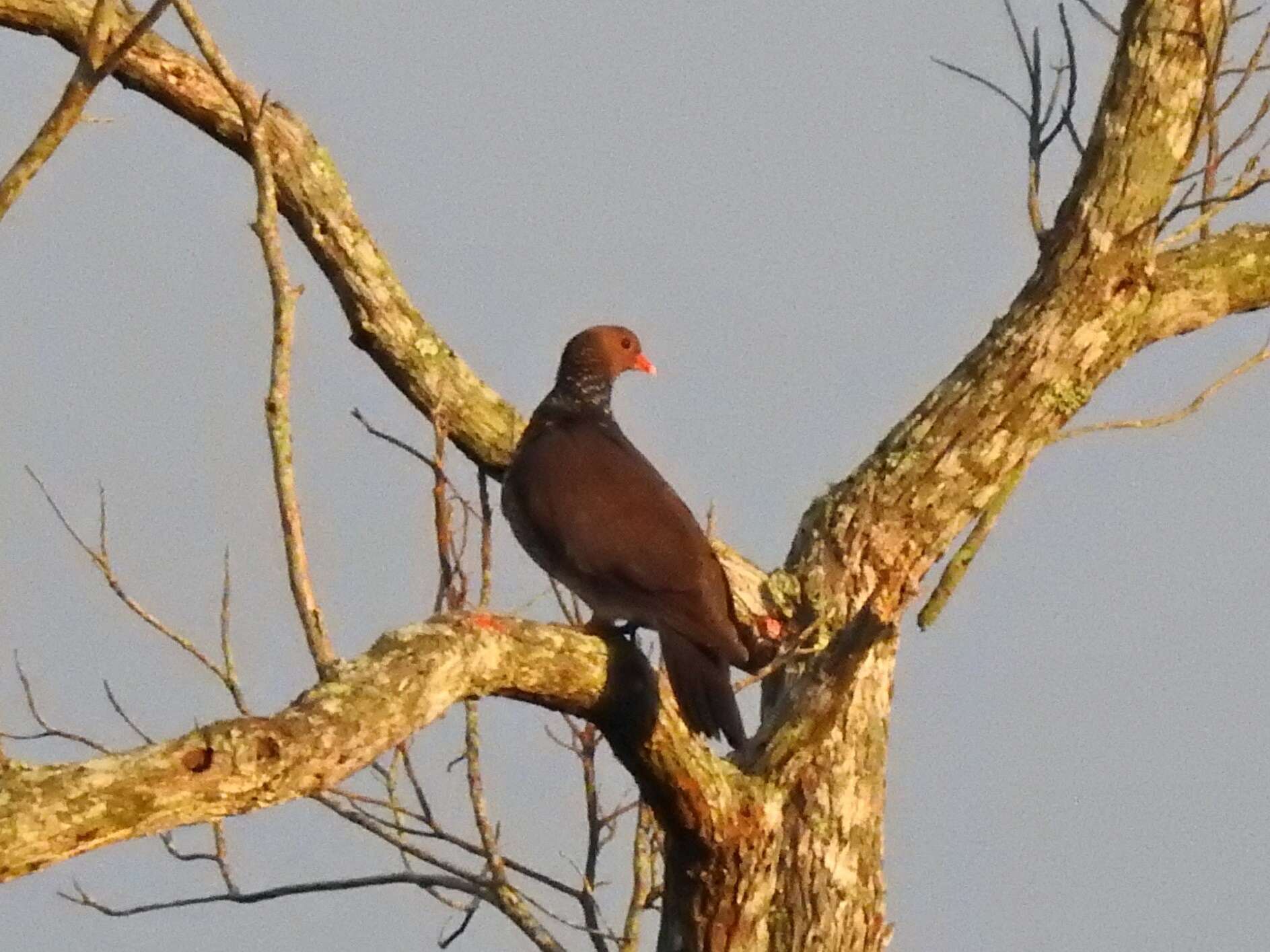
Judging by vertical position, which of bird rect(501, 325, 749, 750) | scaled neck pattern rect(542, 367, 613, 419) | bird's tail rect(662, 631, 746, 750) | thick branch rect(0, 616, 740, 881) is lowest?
thick branch rect(0, 616, 740, 881)

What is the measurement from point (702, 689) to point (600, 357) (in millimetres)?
1775

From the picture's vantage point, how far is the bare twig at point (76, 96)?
8.18 ft

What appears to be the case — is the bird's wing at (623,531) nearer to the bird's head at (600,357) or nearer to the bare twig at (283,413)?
the bird's head at (600,357)

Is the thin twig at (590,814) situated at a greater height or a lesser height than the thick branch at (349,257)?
lesser

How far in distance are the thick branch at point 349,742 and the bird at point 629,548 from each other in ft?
0.46

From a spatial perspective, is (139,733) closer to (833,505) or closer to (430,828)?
(430,828)

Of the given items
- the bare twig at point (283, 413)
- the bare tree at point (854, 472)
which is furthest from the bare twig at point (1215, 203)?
the bare twig at point (283, 413)

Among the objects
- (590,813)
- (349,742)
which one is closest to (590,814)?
(590,813)

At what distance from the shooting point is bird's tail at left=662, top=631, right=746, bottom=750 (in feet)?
12.8

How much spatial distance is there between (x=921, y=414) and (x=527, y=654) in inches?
70.3

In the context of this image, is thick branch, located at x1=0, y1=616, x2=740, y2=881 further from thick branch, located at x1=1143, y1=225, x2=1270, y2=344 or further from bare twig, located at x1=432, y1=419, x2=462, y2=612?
thick branch, located at x1=1143, y1=225, x2=1270, y2=344

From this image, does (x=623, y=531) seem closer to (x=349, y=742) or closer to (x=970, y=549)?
(x=970, y=549)

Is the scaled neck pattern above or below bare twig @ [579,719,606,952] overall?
above

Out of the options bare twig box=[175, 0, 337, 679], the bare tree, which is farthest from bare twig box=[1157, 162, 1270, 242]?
bare twig box=[175, 0, 337, 679]
